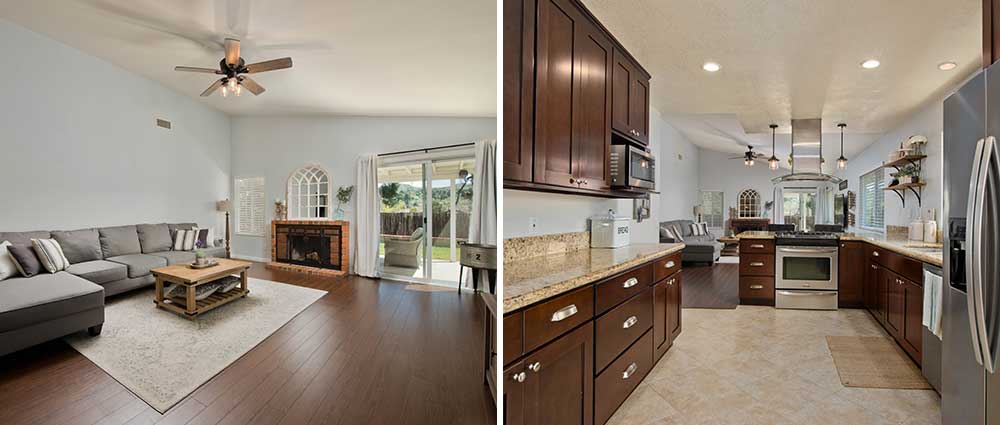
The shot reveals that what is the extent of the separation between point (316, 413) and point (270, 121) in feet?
1.04

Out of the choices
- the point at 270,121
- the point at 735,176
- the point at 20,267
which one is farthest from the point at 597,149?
the point at 735,176

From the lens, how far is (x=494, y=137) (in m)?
0.61

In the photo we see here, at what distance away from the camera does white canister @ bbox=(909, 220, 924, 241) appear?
12.8 ft

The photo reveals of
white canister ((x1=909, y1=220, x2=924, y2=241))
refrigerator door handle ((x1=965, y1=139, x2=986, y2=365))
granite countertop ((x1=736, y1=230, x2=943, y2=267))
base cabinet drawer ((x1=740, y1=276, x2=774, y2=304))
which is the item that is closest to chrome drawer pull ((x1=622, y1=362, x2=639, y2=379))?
refrigerator door handle ((x1=965, y1=139, x2=986, y2=365))

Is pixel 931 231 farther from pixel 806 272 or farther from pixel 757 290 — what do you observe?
pixel 757 290

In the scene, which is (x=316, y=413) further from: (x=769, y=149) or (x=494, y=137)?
(x=769, y=149)

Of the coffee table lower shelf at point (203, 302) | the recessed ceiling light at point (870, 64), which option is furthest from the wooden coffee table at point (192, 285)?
the recessed ceiling light at point (870, 64)

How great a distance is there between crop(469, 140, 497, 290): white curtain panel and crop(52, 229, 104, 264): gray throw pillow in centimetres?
38

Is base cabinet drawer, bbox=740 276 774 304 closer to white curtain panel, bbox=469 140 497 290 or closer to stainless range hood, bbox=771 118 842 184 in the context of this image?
stainless range hood, bbox=771 118 842 184

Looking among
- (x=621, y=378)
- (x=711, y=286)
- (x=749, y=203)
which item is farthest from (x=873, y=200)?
(x=621, y=378)

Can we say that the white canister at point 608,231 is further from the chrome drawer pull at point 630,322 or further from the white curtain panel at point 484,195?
the white curtain panel at point 484,195

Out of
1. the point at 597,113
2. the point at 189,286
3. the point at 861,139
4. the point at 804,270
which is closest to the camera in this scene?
the point at 189,286

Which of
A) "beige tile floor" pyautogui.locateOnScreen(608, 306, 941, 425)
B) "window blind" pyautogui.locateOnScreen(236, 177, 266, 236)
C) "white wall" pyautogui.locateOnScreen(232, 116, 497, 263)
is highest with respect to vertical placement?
"white wall" pyautogui.locateOnScreen(232, 116, 497, 263)

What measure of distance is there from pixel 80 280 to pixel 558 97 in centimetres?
178
